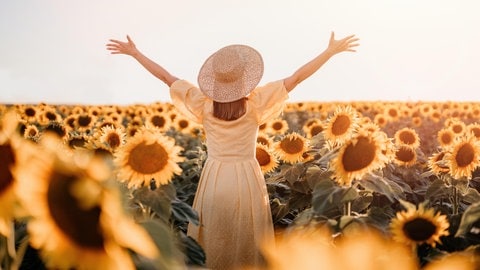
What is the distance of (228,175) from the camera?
4.38 m

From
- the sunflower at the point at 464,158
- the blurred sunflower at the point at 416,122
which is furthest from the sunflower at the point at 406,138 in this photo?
the blurred sunflower at the point at 416,122

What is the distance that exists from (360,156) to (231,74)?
126cm

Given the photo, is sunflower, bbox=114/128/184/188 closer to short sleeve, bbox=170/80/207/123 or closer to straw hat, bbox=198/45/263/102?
straw hat, bbox=198/45/263/102

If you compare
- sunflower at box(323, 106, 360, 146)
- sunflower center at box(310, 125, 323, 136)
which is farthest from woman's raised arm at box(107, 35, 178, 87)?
sunflower center at box(310, 125, 323, 136)

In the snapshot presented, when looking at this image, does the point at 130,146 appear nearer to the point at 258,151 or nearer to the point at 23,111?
the point at 258,151

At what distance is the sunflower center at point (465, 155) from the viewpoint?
4.27 metres

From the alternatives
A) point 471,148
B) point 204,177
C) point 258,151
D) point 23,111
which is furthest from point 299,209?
point 23,111

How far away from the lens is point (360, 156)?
10.8 feet

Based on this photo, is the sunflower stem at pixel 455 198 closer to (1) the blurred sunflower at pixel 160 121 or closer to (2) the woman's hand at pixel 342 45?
(2) the woman's hand at pixel 342 45

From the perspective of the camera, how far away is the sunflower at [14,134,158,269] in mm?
1235

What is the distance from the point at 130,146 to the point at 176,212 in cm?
37

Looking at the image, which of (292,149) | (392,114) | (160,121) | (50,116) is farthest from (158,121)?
(392,114)

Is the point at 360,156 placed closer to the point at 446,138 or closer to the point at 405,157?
the point at 405,157

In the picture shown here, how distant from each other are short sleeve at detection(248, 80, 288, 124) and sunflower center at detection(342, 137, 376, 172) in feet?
3.53
